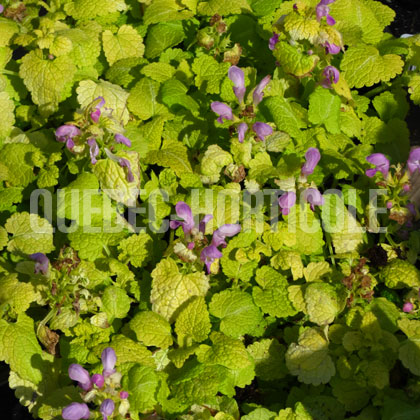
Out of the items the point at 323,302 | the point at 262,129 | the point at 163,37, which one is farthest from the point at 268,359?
the point at 163,37

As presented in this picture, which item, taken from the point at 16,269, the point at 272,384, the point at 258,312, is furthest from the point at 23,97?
the point at 272,384

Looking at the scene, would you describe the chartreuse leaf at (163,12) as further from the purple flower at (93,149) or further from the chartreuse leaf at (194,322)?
the chartreuse leaf at (194,322)

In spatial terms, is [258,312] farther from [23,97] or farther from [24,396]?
[23,97]

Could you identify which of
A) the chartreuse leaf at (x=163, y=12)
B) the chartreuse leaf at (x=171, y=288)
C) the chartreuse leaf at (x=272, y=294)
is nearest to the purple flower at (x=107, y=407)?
the chartreuse leaf at (x=171, y=288)

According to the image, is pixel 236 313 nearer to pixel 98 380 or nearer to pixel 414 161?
pixel 98 380

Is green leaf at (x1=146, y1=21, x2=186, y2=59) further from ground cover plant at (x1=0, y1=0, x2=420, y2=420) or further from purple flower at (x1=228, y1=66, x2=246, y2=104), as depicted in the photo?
purple flower at (x1=228, y1=66, x2=246, y2=104)
